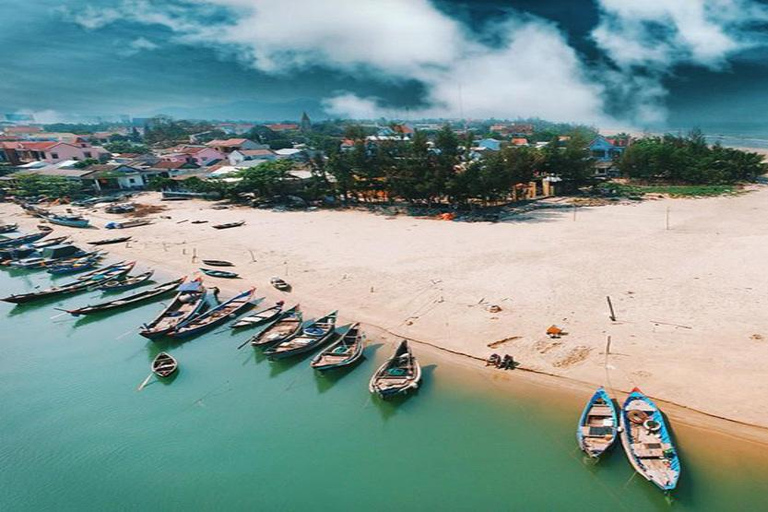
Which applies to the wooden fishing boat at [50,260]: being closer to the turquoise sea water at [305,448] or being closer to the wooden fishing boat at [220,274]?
the wooden fishing boat at [220,274]

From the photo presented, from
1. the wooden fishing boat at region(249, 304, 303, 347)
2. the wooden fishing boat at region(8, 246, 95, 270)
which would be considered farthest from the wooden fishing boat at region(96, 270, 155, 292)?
the wooden fishing boat at region(249, 304, 303, 347)

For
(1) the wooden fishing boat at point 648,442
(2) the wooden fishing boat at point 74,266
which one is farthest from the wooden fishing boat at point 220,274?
(1) the wooden fishing boat at point 648,442

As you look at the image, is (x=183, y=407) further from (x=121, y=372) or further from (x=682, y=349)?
(x=682, y=349)

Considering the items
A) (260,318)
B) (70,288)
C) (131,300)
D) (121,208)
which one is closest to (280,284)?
(260,318)

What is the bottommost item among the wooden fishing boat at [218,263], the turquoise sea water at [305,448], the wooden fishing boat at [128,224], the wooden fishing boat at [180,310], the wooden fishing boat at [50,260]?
the turquoise sea water at [305,448]

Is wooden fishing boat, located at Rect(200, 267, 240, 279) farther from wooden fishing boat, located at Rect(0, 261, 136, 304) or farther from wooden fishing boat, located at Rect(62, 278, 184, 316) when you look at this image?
wooden fishing boat, located at Rect(0, 261, 136, 304)
